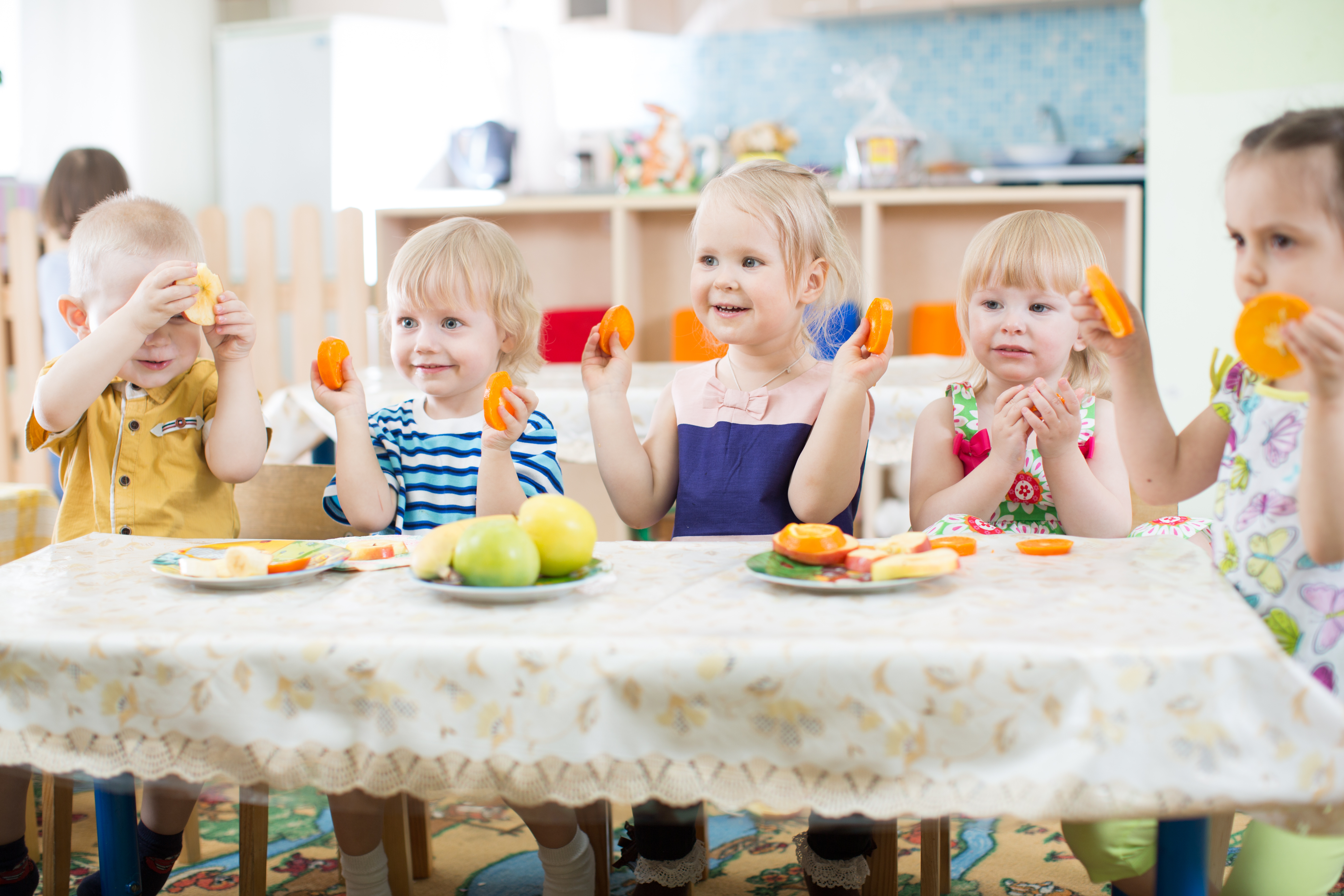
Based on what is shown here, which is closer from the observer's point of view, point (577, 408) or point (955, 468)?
point (955, 468)

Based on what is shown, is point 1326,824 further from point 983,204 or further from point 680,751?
point 983,204

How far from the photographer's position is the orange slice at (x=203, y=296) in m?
1.19

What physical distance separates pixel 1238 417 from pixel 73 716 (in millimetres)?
1002

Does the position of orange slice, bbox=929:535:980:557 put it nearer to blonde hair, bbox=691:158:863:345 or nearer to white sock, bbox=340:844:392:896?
blonde hair, bbox=691:158:863:345

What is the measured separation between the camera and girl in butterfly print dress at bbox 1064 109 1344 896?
84cm

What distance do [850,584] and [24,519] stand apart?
1375mm

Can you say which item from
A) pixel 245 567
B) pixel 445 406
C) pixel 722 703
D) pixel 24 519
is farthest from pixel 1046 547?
pixel 24 519

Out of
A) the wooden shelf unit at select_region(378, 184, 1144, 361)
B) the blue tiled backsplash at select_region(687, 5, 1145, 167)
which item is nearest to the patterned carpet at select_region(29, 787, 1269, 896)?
the wooden shelf unit at select_region(378, 184, 1144, 361)

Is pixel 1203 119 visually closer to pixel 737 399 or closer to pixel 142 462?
pixel 737 399

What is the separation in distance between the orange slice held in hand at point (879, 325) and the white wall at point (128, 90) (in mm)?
3613

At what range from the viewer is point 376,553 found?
103 cm

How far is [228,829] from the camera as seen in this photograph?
1.75m

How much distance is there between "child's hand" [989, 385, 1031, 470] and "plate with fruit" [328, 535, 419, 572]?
25.8 inches

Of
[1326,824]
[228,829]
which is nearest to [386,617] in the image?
[1326,824]
